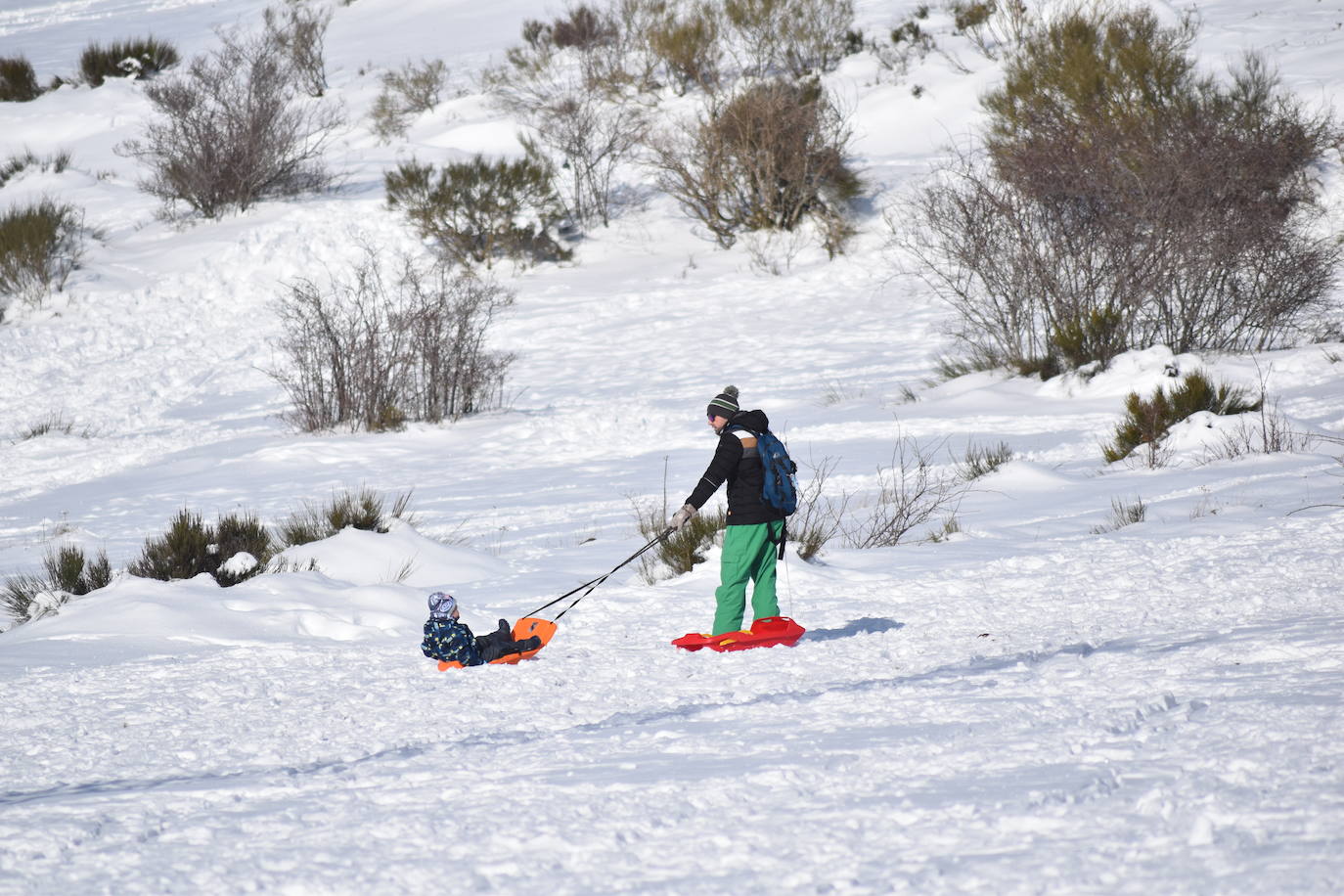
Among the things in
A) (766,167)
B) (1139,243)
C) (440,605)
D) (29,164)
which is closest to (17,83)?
(29,164)

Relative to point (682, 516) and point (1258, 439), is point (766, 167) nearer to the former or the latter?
point (1258, 439)

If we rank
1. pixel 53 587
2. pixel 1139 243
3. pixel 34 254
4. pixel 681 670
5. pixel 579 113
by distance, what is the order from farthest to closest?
pixel 579 113 < pixel 34 254 < pixel 1139 243 < pixel 53 587 < pixel 681 670

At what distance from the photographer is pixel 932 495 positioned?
8.46 metres

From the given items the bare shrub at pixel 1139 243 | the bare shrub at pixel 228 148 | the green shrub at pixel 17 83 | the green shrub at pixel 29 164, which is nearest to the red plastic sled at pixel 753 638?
the bare shrub at pixel 1139 243

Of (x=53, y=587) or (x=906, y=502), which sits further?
(x=906, y=502)

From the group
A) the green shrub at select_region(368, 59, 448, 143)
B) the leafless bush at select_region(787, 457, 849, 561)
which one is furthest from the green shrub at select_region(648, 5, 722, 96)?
the leafless bush at select_region(787, 457, 849, 561)

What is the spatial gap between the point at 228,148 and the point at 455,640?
60.0 ft

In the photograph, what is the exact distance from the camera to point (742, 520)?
4.78 m

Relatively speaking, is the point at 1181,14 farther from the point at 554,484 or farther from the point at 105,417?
the point at 105,417

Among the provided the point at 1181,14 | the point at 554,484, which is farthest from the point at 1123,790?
the point at 1181,14

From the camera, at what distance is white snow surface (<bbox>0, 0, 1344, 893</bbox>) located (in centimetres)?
256

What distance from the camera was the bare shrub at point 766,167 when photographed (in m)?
19.1

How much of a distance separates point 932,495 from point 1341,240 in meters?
10.7

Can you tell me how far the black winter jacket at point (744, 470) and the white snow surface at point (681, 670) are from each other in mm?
582
